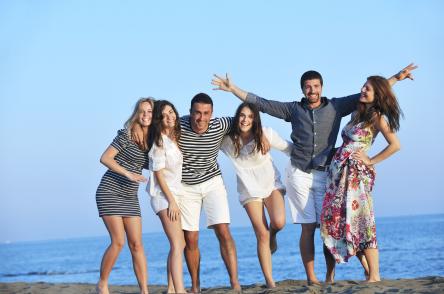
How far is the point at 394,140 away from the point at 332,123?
2.68 ft

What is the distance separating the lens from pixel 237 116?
326 inches

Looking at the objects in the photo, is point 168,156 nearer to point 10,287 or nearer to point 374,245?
point 374,245

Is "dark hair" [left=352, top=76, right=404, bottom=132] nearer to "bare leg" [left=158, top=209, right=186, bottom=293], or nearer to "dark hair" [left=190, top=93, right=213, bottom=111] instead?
"dark hair" [left=190, top=93, right=213, bottom=111]

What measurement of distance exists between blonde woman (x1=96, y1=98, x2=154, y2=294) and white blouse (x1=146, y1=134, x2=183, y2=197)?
7.7 inches

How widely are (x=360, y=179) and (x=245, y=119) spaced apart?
1.54 meters

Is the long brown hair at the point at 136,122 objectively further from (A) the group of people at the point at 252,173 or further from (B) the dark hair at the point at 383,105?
(B) the dark hair at the point at 383,105

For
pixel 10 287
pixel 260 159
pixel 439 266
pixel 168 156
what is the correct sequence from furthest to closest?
pixel 439 266 → pixel 10 287 → pixel 260 159 → pixel 168 156

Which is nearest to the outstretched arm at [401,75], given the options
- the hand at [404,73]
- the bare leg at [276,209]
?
the hand at [404,73]

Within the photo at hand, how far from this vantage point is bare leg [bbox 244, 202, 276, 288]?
27.4ft

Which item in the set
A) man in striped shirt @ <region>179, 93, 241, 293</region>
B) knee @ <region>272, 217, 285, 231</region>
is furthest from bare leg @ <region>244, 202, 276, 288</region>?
man in striped shirt @ <region>179, 93, 241, 293</region>

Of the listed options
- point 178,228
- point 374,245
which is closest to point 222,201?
point 178,228

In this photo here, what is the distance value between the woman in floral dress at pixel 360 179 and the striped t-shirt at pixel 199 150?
146 centimetres

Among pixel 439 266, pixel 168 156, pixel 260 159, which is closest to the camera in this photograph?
pixel 168 156

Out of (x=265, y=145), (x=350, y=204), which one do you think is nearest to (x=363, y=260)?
(x=350, y=204)
